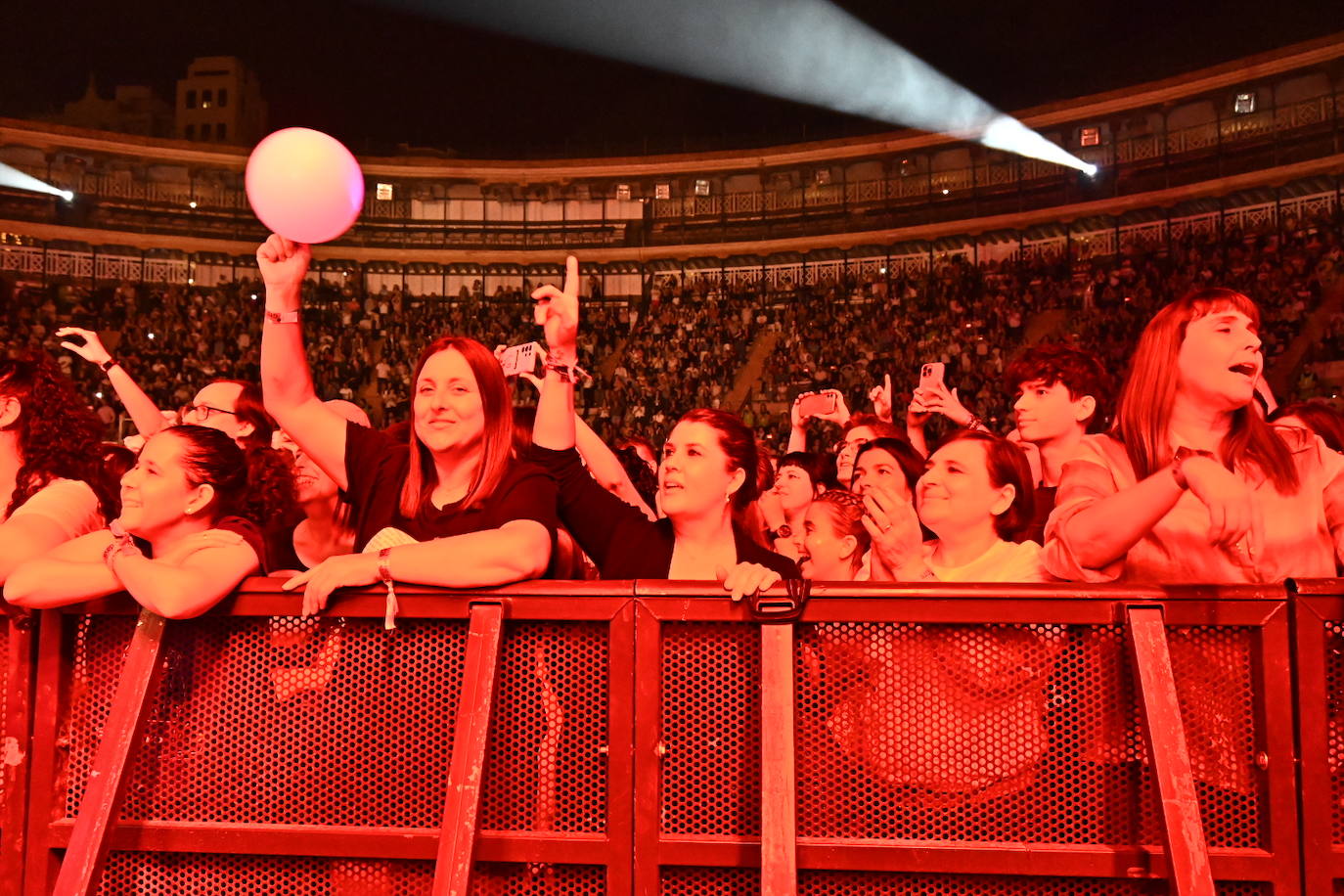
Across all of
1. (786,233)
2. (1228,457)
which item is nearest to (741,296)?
(786,233)

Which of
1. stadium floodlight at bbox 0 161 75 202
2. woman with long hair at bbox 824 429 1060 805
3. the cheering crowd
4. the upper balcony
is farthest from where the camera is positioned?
stadium floodlight at bbox 0 161 75 202

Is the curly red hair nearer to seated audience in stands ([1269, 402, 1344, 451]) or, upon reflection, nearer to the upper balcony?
seated audience in stands ([1269, 402, 1344, 451])

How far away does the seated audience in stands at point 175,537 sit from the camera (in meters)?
2.02

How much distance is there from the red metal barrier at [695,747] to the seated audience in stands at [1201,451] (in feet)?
1.08

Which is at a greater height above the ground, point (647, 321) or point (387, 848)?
point (647, 321)

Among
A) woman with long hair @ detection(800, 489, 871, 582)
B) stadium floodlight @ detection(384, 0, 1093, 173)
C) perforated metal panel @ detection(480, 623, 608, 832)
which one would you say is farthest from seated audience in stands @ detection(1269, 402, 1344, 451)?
stadium floodlight @ detection(384, 0, 1093, 173)

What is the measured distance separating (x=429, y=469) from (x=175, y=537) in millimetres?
559

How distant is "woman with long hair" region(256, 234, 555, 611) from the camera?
80.0 inches

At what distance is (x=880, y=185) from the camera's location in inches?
773

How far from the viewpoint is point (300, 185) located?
Answer: 9.25ft

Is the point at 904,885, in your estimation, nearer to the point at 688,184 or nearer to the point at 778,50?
the point at 688,184

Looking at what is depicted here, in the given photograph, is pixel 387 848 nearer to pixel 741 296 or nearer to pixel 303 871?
pixel 303 871

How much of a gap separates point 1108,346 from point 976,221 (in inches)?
147

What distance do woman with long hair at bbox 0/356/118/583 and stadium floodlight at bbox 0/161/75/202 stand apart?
18.6m
